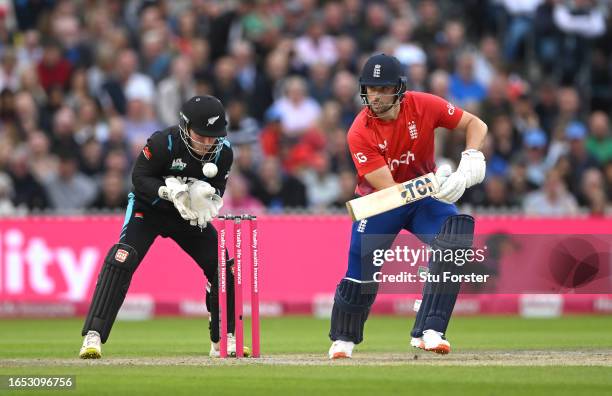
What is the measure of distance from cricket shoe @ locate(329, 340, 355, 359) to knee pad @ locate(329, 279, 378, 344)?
4 centimetres

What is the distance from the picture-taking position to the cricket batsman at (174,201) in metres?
11.1

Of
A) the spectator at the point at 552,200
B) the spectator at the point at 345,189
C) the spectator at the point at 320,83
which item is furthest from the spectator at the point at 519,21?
the spectator at the point at 345,189

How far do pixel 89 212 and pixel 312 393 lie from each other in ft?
34.0

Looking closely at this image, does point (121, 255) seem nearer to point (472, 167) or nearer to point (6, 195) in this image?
point (472, 167)

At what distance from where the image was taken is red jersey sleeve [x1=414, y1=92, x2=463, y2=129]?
11219mm

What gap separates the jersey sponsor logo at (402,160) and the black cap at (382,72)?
651 millimetres

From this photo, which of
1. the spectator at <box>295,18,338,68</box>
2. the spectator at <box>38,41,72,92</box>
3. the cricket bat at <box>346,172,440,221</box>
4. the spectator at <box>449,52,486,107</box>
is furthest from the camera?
the spectator at <box>295,18,338,68</box>

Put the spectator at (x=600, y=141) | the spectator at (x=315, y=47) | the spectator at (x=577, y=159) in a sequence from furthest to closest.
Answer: the spectator at (x=315, y=47) → the spectator at (x=600, y=141) → the spectator at (x=577, y=159)

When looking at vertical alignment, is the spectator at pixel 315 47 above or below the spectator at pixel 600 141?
above

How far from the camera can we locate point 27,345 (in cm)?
1341

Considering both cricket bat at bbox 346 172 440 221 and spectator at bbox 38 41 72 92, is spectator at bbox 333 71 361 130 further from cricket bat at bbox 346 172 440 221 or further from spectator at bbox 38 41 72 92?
cricket bat at bbox 346 172 440 221

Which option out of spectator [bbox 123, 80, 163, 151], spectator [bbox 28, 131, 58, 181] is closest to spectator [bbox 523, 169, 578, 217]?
spectator [bbox 123, 80, 163, 151]

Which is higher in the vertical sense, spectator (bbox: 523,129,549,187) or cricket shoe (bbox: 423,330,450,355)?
spectator (bbox: 523,129,549,187)

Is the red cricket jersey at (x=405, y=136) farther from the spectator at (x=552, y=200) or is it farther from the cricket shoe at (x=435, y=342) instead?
the spectator at (x=552, y=200)
